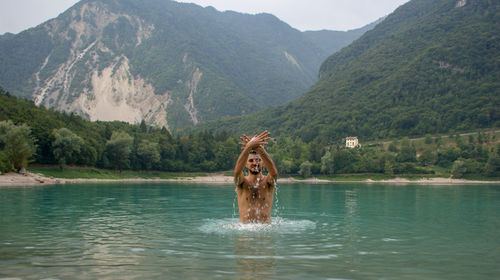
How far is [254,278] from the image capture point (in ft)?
38.3

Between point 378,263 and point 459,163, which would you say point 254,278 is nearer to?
point 378,263

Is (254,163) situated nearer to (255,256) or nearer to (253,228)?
(253,228)

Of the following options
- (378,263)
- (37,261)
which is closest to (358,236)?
(378,263)

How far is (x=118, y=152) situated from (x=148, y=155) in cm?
1143

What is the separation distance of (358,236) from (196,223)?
9.68 m

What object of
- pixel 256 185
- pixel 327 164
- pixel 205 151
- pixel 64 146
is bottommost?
pixel 256 185

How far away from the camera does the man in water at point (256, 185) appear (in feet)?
61.9

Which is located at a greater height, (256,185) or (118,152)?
(118,152)

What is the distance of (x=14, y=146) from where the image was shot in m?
79.2

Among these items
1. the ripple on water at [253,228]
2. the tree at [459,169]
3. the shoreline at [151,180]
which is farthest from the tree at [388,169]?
the ripple on water at [253,228]

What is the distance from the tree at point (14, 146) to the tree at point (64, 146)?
15.0m

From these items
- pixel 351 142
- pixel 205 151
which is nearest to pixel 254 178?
pixel 205 151

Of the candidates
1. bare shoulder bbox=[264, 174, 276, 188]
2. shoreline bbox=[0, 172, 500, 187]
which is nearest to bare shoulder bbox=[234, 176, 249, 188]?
bare shoulder bbox=[264, 174, 276, 188]

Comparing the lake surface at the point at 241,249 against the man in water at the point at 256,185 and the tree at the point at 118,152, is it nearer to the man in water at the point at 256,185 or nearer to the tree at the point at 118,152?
the man in water at the point at 256,185
